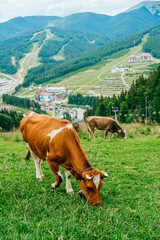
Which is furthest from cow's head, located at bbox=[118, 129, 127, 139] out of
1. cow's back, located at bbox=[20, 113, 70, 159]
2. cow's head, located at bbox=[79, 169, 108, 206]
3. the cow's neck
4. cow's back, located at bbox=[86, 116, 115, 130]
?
cow's head, located at bbox=[79, 169, 108, 206]

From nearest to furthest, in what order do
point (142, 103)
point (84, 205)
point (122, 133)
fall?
point (84, 205) → point (122, 133) → point (142, 103)

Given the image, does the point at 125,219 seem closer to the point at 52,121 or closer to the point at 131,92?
the point at 52,121

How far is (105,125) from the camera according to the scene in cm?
1744

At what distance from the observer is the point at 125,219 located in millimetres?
4680

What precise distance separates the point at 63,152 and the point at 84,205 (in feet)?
5.28

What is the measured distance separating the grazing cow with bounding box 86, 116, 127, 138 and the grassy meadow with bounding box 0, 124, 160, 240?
6.99m

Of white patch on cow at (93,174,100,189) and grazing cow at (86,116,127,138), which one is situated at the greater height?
white patch on cow at (93,174,100,189)

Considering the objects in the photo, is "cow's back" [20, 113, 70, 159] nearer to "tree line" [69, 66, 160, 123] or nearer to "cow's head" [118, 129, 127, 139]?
"cow's head" [118, 129, 127, 139]

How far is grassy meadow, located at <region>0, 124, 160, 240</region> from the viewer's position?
4054 millimetres

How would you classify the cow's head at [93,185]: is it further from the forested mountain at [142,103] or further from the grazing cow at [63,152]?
the forested mountain at [142,103]

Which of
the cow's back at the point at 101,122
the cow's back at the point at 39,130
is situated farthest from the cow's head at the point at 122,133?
the cow's back at the point at 39,130

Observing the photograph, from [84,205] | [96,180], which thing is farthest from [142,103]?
[84,205]

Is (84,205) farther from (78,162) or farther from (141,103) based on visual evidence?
(141,103)

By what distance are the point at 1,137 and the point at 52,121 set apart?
35.5 ft
